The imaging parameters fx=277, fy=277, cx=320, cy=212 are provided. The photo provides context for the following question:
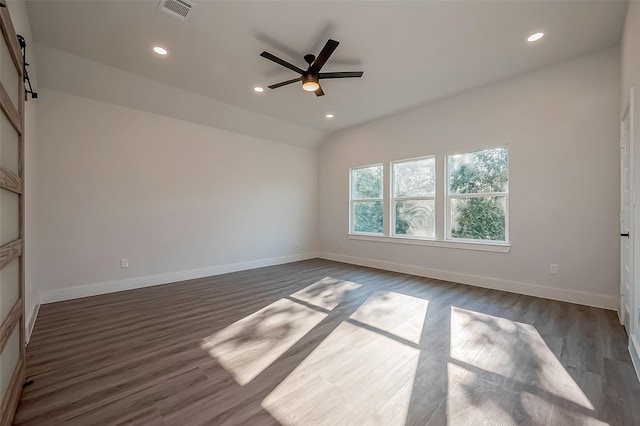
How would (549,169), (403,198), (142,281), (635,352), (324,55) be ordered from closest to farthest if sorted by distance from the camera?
(635,352), (324,55), (549,169), (142,281), (403,198)

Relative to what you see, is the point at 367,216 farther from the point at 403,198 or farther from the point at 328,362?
the point at 328,362

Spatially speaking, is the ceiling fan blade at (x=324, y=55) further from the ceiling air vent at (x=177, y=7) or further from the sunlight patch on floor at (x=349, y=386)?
the sunlight patch on floor at (x=349, y=386)

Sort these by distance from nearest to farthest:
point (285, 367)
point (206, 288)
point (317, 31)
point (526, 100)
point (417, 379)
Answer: point (417, 379) → point (285, 367) → point (317, 31) → point (526, 100) → point (206, 288)

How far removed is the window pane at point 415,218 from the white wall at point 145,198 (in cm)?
262

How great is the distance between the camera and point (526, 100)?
12.8 ft

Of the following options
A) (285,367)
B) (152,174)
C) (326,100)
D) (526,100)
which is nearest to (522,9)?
(526,100)

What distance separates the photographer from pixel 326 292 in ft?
13.3

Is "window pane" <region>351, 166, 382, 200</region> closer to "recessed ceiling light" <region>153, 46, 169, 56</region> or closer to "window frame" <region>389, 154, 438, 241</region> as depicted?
"window frame" <region>389, 154, 438, 241</region>

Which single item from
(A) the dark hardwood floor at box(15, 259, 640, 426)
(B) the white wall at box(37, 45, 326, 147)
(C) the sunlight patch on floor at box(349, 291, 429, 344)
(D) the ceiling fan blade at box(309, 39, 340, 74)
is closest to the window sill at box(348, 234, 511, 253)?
(A) the dark hardwood floor at box(15, 259, 640, 426)

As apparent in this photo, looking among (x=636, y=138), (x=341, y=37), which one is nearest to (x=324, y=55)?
(x=341, y=37)

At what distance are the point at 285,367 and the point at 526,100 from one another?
459cm

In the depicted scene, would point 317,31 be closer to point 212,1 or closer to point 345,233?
point 212,1

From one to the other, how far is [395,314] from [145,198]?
4177 mm

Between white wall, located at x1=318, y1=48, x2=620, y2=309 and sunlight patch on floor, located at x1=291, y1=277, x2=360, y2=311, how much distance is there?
Answer: 1630mm
